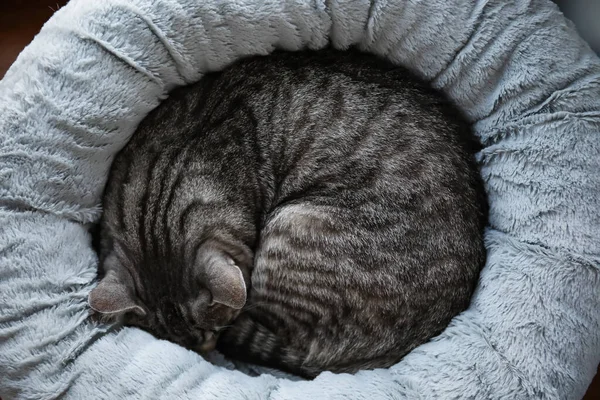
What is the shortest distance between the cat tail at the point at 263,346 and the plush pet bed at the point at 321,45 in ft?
0.37

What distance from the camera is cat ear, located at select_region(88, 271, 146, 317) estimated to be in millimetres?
1614

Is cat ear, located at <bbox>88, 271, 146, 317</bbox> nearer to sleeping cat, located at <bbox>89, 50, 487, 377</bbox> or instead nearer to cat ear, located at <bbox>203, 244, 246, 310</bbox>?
sleeping cat, located at <bbox>89, 50, 487, 377</bbox>

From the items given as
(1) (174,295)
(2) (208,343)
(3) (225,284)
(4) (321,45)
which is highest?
(4) (321,45)

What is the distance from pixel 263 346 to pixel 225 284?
0.32m

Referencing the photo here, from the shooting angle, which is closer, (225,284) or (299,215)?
(225,284)

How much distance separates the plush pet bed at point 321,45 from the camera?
1624 mm

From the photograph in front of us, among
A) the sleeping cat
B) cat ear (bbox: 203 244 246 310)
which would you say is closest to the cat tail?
the sleeping cat

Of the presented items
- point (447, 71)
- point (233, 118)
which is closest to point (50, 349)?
point (233, 118)

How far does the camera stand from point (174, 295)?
1.72 meters

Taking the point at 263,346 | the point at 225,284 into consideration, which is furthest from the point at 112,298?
the point at 263,346

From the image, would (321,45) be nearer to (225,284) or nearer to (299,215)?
(299,215)

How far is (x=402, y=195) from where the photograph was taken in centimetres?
167

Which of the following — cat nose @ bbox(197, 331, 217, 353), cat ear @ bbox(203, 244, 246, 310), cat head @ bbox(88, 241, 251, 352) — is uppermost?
cat ear @ bbox(203, 244, 246, 310)

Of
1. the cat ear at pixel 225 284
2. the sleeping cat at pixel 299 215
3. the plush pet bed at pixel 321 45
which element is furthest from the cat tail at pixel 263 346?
the cat ear at pixel 225 284
